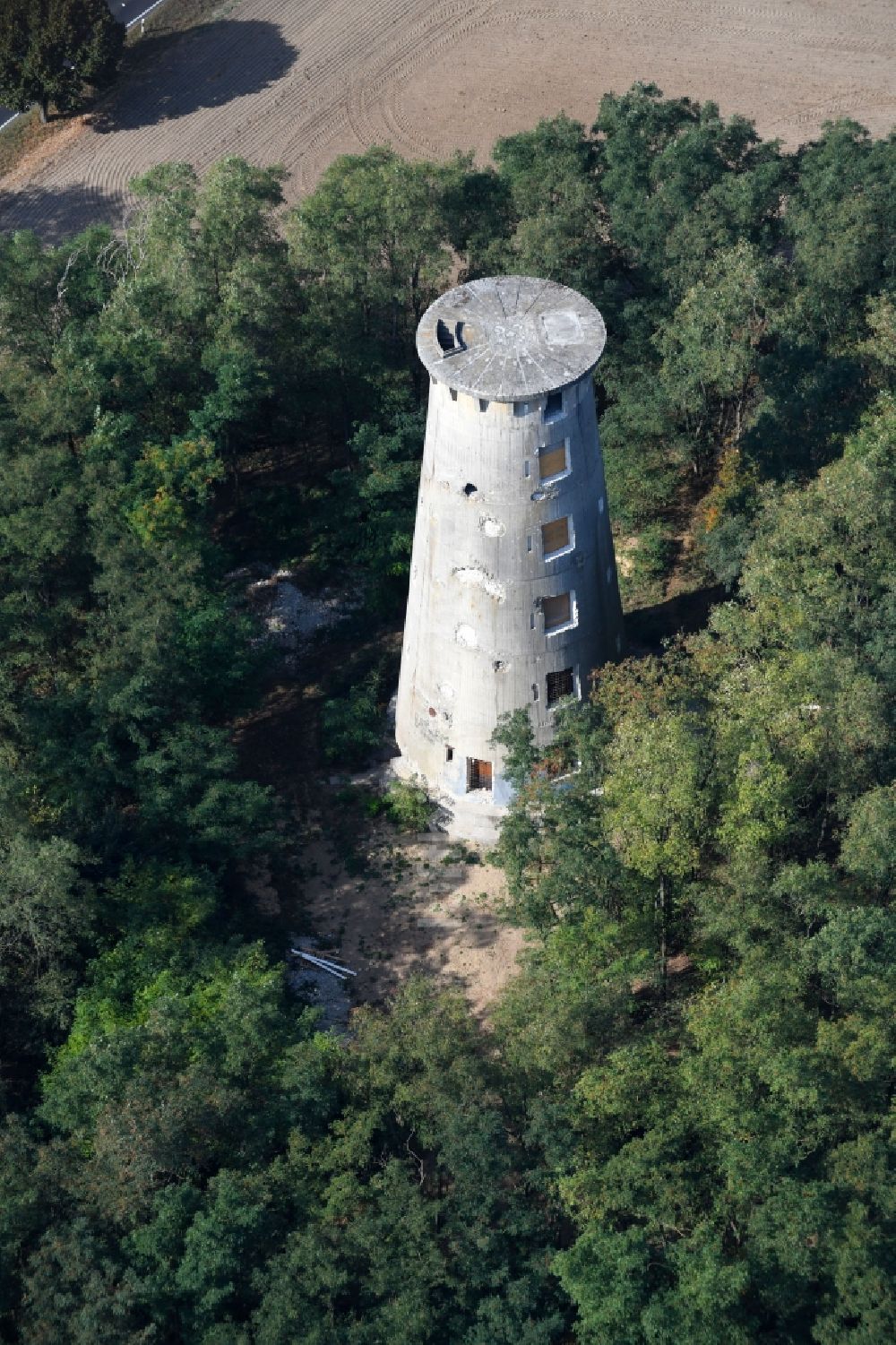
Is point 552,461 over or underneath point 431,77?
over

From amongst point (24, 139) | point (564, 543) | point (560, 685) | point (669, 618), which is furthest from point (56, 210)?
point (564, 543)

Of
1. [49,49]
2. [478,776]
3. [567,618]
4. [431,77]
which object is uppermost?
[49,49]

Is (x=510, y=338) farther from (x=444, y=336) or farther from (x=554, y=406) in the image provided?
(x=554, y=406)

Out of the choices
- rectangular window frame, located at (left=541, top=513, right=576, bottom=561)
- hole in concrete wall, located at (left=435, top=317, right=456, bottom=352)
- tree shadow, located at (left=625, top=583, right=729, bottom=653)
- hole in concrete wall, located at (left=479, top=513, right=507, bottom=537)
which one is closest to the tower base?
tree shadow, located at (left=625, top=583, right=729, bottom=653)

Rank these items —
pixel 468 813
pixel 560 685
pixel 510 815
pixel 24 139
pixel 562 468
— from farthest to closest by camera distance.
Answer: pixel 24 139, pixel 468 813, pixel 560 685, pixel 510 815, pixel 562 468

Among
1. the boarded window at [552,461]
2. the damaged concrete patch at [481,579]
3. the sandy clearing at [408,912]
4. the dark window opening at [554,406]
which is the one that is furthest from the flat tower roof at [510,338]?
the sandy clearing at [408,912]

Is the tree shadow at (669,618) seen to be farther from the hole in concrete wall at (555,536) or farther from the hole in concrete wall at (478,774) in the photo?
the hole in concrete wall at (555,536)

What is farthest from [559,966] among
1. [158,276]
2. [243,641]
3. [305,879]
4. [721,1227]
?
[158,276]
